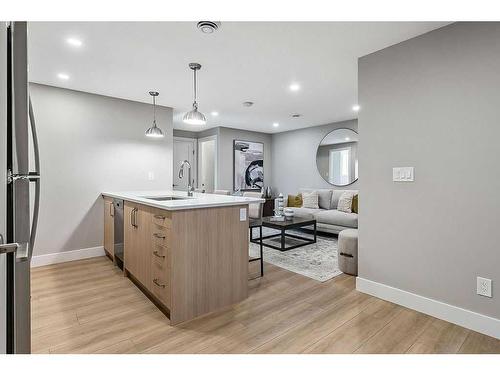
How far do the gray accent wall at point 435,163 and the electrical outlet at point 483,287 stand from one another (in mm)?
29

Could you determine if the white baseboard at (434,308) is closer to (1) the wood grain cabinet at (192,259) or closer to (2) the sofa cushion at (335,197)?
(1) the wood grain cabinet at (192,259)

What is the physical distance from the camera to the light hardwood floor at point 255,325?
5.86ft

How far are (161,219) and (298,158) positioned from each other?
498 cm

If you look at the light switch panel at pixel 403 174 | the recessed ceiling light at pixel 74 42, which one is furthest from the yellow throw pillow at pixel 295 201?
the recessed ceiling light at pixel 74 42

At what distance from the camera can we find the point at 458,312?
2.06m

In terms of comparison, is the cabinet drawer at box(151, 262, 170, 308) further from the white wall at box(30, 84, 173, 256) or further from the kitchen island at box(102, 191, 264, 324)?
the white wall at box(30, 84, 173, 256)

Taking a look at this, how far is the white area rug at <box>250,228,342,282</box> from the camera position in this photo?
318 centimetres

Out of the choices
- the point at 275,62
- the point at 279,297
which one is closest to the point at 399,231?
the point at 279,297

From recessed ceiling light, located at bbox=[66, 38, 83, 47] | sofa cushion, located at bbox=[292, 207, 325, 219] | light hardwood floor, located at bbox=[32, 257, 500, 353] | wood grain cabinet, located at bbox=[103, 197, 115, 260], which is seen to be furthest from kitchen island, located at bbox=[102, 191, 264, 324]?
sofa cushion, located at bbox=[292, 207, 325, 219]

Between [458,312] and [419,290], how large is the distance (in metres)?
0.29

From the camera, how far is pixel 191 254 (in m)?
2.11

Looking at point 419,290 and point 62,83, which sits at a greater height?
point 62,83

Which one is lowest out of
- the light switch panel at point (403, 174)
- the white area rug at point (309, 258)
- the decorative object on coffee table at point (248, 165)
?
the white area rug at point (309, 258)
